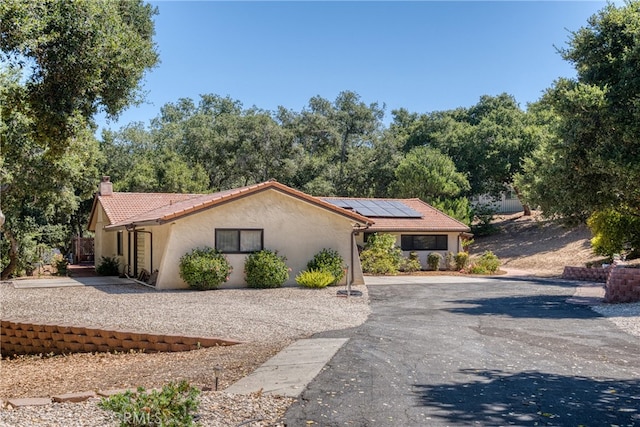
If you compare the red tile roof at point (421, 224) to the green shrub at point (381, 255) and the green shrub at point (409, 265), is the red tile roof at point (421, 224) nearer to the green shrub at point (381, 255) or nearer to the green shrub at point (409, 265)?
the green shrub at point (381, 255)

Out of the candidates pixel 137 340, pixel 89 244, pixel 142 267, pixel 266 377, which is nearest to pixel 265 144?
pixel 89 244

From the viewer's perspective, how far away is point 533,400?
19.7 ft

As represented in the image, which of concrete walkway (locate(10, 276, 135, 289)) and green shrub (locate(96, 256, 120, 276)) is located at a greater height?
green shrub (locate(96, 256, 120, 276))

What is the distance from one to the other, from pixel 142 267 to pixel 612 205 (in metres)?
16.7

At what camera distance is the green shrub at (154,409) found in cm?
448

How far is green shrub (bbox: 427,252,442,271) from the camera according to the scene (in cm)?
2922

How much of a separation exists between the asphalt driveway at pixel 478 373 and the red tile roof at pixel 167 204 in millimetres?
7669

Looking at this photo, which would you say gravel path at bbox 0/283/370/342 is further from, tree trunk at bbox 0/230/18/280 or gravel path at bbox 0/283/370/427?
tree trunk at bbox 0/230/18/280

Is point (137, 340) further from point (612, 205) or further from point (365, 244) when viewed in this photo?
point (365, 244)

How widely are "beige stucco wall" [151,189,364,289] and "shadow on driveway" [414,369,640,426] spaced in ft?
43.8

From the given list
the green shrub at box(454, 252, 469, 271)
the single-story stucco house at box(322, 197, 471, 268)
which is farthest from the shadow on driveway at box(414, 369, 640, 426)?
the green shrub at box(454, 252, 469, 271)

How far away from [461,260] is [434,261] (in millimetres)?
1418

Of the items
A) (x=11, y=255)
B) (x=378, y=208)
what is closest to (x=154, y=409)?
(x=378, y=208)

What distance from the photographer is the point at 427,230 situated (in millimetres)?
29203
